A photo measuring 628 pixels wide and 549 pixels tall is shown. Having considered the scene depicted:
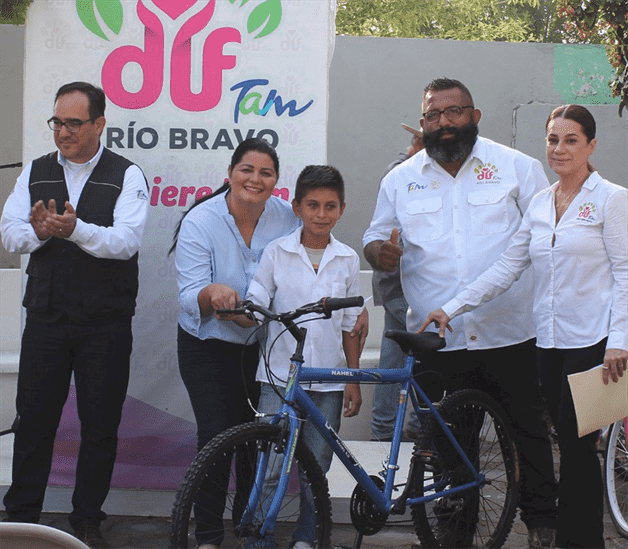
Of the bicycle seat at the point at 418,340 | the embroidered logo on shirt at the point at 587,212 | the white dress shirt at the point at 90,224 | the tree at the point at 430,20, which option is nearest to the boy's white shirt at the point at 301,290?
the bicycle seat at the point at 418,340

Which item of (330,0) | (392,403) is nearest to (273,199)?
(330,0)

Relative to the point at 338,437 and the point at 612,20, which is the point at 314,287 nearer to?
the point at 338,437

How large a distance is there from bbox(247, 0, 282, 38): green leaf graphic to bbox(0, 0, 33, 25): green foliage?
1141mm

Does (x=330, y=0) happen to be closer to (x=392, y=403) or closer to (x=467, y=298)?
(x=467, y=298)

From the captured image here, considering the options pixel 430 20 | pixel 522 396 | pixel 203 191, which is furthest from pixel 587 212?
pixel 430 20

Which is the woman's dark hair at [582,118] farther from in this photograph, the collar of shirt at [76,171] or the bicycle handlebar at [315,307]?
the collar of shirt at [76,171]

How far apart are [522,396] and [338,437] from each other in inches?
38.9

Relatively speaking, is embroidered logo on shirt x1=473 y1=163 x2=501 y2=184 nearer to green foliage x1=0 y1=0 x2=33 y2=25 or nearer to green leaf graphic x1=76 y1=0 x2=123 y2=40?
green leaf graphic x1=76 y1=0 x2=123 y2=40

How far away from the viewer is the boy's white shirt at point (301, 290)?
12.6 ft

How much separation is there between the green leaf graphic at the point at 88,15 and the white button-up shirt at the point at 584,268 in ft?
8.11

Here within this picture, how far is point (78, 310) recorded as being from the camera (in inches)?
164

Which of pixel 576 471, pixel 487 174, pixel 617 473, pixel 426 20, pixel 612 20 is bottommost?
pixel 617 473

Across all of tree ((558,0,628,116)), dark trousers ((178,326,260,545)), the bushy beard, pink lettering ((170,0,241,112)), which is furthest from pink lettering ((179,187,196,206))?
tree ((558,0,628,116))

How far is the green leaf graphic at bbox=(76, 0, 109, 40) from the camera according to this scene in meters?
4.82
